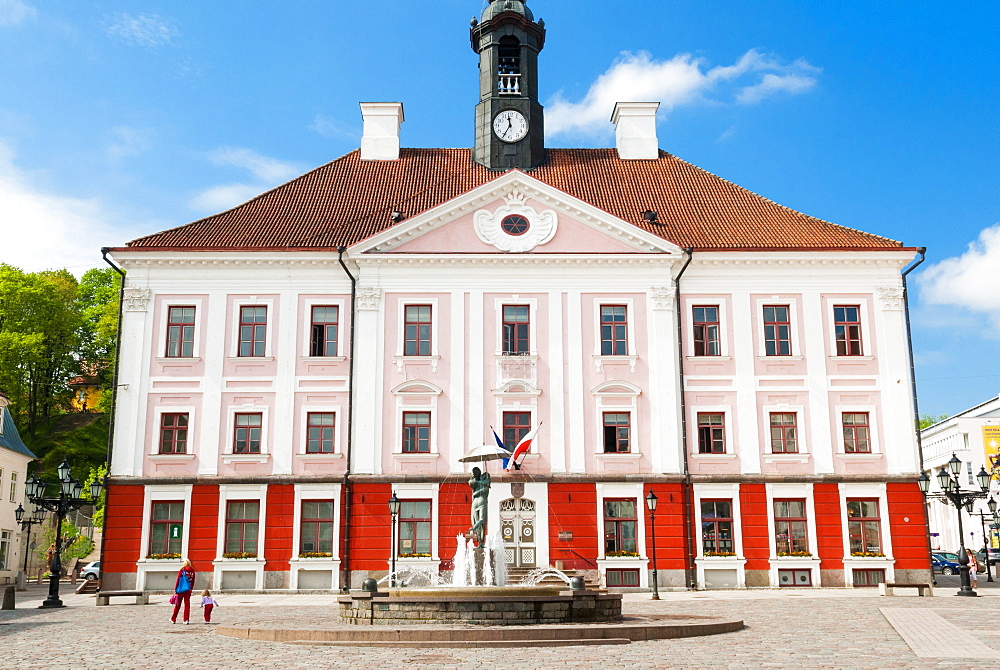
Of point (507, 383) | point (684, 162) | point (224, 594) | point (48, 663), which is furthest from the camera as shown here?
point (684, 162)

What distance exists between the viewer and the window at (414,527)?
31938 mm

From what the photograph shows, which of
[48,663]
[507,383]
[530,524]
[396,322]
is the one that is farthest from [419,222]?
[48,663]

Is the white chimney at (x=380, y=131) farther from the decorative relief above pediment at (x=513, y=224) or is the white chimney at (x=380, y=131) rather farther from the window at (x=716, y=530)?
the window at (x=716, y=530)

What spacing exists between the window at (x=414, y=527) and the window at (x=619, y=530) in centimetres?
594

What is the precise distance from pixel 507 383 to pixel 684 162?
13654mm

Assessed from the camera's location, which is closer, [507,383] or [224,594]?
[224,594]

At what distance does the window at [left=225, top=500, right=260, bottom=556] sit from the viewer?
3206 centimetres

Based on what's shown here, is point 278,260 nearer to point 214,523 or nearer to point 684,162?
point 214,523

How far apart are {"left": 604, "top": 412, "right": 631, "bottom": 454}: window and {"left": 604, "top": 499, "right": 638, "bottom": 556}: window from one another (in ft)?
6.60

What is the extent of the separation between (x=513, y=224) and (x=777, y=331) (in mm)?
10123

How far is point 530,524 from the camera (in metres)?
32.1

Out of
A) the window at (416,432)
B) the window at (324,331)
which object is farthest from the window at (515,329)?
the window at (324,331)

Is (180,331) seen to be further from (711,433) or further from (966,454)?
(966,454)

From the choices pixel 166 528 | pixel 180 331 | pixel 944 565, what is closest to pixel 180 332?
pixel 180 331
